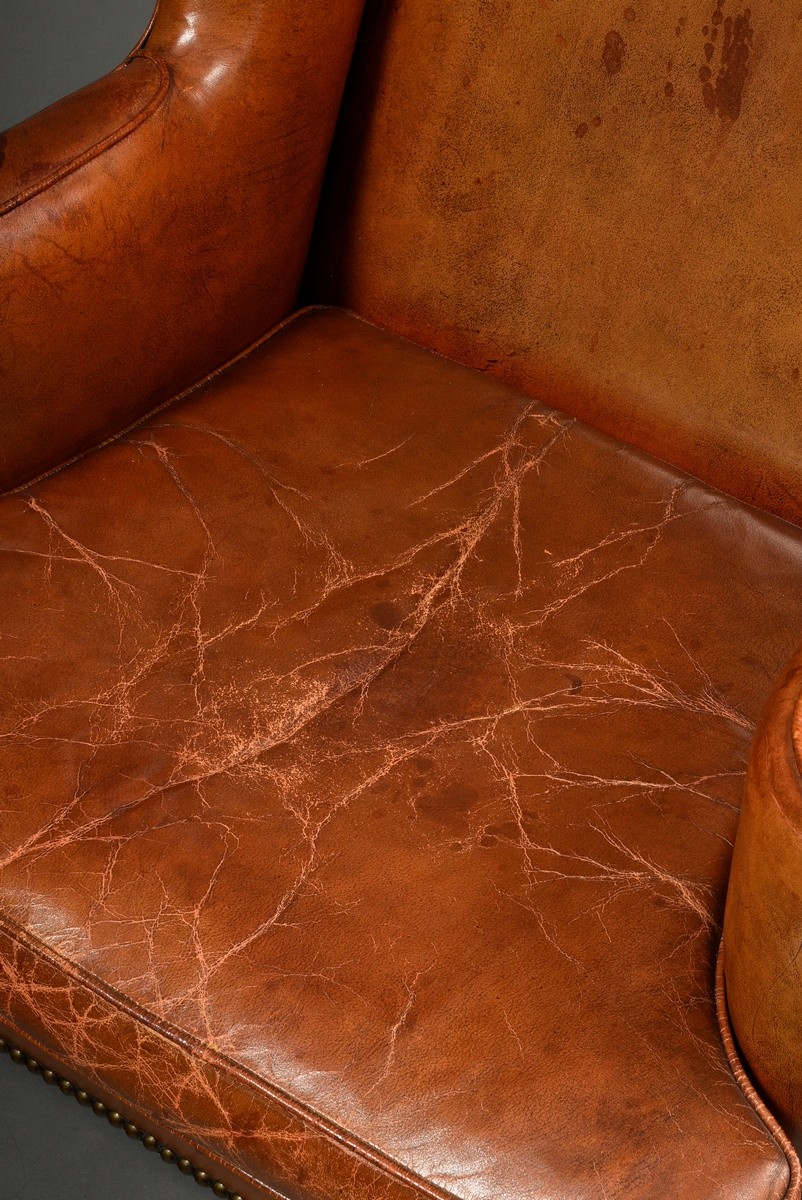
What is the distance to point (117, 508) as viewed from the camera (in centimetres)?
111

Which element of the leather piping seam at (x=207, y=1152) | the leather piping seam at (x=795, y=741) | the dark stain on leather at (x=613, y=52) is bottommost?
the leather piping seam at (x=207, y=1152)

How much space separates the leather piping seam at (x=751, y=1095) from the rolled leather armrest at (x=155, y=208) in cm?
69

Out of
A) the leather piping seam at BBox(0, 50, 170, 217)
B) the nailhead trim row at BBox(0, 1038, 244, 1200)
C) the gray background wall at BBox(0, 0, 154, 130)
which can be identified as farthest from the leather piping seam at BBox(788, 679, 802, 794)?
the gray background wall at BBox(0, 0, 154, 130)

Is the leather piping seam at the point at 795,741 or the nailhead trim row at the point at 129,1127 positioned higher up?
the leather piping seam at the point at 795,741

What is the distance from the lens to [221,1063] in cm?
80

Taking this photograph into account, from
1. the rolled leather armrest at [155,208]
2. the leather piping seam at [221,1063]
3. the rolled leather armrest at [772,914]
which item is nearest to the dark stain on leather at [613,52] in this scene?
the rolled leather armrest at [155,208]

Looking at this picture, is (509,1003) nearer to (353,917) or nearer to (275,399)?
(353,917)

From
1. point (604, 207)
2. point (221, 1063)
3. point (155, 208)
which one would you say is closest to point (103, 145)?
point (155, 208)

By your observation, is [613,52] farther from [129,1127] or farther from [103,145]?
[129,1127]

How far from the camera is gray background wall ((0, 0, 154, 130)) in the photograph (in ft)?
7.73

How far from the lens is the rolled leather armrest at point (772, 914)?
0.70 m

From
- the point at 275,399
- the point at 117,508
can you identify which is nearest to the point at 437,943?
the point at 117,508

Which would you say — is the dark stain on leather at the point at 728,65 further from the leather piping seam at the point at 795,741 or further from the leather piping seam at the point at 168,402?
the leather piping seam at the point at 795,741

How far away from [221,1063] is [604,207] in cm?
81
